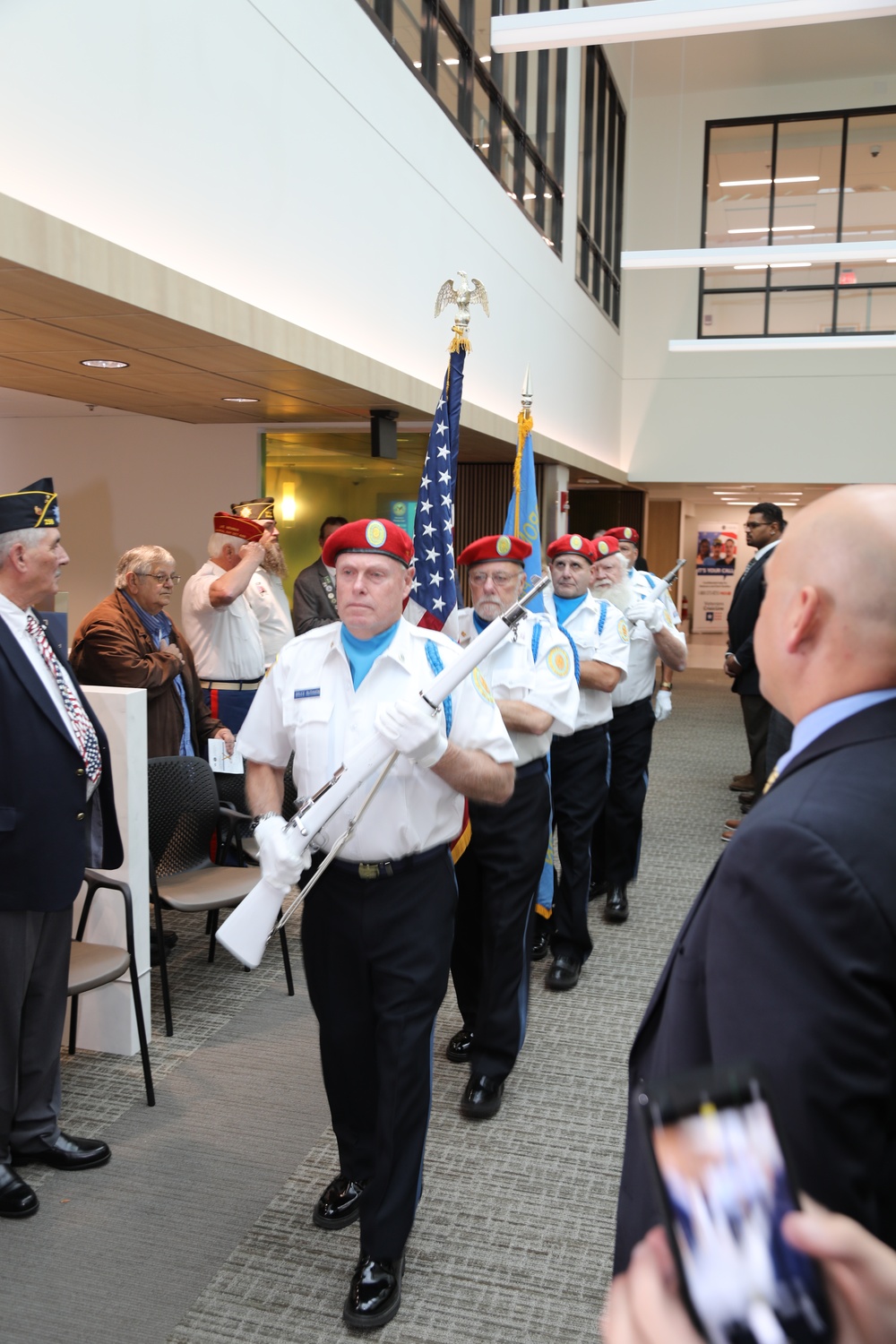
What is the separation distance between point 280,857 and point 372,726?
0.34m

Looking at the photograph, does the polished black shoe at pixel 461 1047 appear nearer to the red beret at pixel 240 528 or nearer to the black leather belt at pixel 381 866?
the black leather belt at pixel 381 866

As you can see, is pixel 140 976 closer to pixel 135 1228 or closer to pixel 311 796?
pixel 135 1228

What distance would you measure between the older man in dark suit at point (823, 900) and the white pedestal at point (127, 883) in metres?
2.56

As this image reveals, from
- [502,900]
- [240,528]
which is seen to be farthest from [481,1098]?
[240,528]

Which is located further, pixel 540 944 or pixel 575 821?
pixel 540 944

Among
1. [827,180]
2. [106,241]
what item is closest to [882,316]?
[827,180]

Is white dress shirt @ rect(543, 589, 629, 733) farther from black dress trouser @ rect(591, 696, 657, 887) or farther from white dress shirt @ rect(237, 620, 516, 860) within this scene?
white dress shirt @ rect(237, 620, 516, 860)

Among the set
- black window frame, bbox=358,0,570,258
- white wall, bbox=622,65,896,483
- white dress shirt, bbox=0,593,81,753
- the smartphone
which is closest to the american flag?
white dress shirt, bbox=0,593,81,753

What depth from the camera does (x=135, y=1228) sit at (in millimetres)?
2537

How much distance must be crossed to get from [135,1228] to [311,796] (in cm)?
123

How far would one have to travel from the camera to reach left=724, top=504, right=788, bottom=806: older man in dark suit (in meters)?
6.06

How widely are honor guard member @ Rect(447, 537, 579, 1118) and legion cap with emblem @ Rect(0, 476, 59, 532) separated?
4.47 feet

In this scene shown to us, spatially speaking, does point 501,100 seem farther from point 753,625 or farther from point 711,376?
point 711,376

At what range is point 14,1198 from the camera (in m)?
2.56
